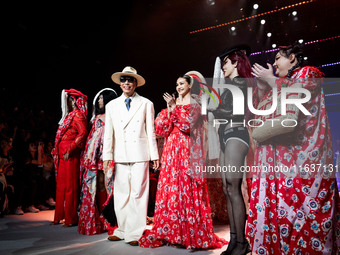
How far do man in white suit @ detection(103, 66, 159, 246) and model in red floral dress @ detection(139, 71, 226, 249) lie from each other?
0.16 meters

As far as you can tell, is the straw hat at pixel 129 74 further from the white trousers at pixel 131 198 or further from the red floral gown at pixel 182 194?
the white trousers at pixel 131 198

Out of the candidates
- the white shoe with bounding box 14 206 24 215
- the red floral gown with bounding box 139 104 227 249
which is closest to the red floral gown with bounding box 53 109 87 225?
the white shoe with bounding box 14 206 24 215

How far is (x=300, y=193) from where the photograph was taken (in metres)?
1.67

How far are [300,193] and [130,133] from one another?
1889 millimetres

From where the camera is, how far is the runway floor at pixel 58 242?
8.55 feet

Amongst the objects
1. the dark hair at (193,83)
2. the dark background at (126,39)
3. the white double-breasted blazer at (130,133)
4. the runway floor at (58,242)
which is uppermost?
the dark background at (126,39)

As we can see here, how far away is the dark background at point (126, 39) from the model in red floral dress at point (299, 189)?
519 cm

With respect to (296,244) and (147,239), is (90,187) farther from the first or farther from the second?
(296,244)

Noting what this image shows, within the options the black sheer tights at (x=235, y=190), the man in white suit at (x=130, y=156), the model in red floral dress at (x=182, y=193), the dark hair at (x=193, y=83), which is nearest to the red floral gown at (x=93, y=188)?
the man in white suit at (x=130, y=156)

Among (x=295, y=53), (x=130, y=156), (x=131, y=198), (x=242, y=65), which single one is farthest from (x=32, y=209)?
(x=295, y=53)

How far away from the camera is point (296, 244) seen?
1.63 m

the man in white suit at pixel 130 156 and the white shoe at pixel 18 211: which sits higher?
the man in white suit at pixel 130 156

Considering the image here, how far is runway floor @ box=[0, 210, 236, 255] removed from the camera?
261 cm

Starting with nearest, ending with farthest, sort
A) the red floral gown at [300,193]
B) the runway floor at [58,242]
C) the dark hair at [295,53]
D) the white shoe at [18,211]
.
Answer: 1. the red floral gown at [300,193]
2. the dark hair at [295,53]
3. the runway floor at [58,242]
4. the white shoe at [18,211]
